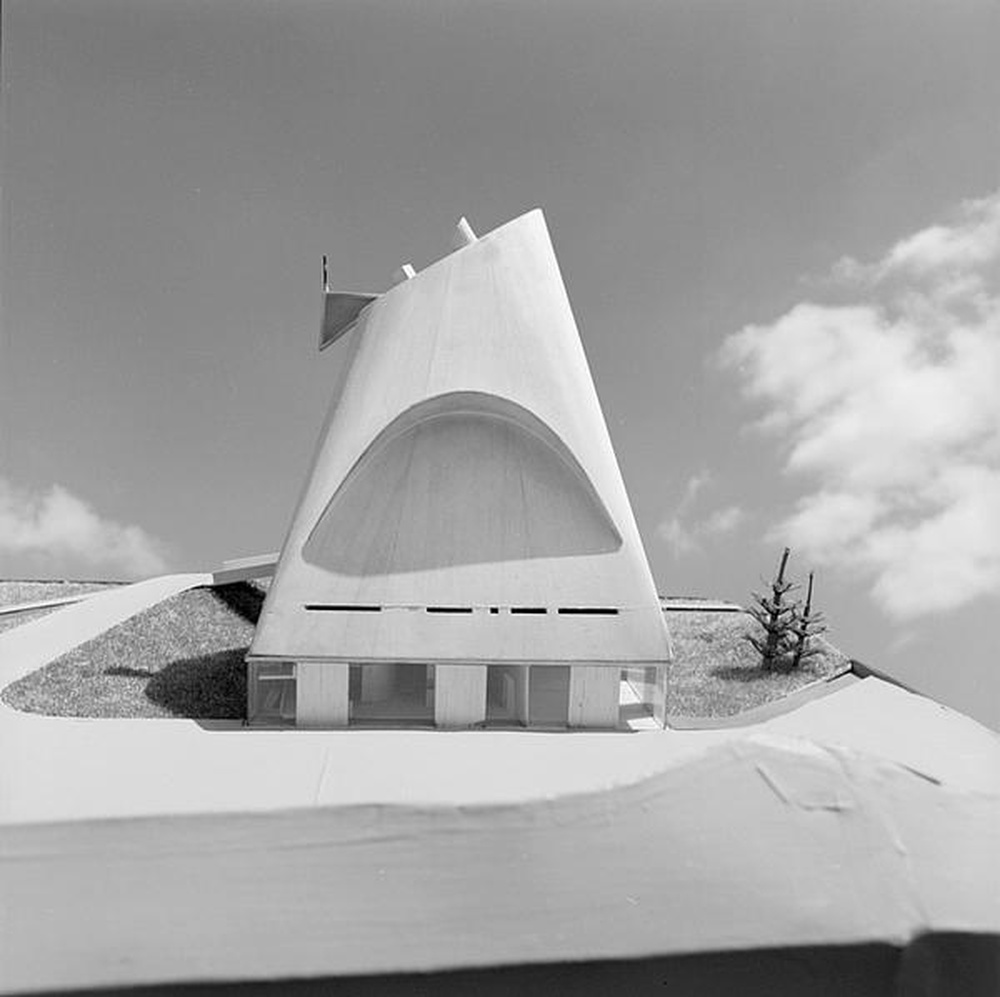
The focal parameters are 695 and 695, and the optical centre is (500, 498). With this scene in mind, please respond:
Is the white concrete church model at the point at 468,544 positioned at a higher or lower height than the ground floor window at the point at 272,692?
higher

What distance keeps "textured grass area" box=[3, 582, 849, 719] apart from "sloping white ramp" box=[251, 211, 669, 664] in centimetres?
281

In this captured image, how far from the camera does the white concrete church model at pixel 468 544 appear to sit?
13.1m

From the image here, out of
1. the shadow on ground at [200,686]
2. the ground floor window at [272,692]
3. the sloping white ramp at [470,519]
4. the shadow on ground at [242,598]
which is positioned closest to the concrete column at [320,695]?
the sloping white ramp at [470,519]

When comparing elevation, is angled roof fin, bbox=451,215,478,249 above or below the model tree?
above

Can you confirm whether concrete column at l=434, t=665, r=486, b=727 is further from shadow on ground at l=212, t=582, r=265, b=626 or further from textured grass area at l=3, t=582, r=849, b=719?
shadow on ground at l=212, t=582, r=265, b=626

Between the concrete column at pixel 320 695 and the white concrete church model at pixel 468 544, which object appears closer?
the concrete column at pixel 320 695

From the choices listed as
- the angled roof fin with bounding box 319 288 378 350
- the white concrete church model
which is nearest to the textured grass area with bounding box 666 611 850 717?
the white concrete church model

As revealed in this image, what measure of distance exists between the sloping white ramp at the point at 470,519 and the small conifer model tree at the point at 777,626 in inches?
268

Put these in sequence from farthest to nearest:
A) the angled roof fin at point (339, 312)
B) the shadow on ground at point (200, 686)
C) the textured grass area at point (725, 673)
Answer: the angled roof fin at point (339, 312)
the textured grass area at point (725, 673)
the shadow on ground at point (200, 686)

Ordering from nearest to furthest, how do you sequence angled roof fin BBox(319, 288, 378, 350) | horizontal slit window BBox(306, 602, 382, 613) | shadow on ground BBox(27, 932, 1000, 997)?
shadow on ground BBox(27, 932, 1000, 997) < horizontal slit window BBox(306, 602, 382, 613) < angled roof fin BBox(319, 288, 378, 350)

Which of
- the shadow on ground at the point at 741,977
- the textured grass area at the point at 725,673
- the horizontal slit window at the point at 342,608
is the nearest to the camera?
the shadow on ground at the point at 741,977

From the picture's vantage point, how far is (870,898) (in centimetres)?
198

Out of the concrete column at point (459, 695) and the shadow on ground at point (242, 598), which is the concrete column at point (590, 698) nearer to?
the concrete column at point (459, 695)

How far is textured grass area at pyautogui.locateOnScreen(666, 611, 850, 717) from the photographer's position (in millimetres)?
16203
